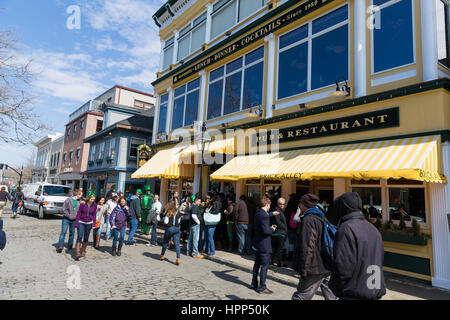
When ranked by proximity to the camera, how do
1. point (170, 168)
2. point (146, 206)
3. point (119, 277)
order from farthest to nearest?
point (170, 168) < point (146, 206) < point (119, 277)

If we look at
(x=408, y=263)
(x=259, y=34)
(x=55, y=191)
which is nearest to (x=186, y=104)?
(x=259, y=34)

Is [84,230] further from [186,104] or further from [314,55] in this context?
[186,104]

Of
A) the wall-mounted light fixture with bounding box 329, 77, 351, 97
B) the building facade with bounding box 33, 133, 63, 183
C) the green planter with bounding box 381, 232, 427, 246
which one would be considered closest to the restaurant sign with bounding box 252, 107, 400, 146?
the wall-mounted light fixture with bounding box 329, 77, 351, 97

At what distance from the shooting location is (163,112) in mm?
18500

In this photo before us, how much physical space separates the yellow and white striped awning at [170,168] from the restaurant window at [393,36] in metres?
9.47

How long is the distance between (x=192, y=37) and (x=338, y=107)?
11.2 meters

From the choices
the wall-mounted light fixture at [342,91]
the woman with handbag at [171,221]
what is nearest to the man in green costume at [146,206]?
the woman with handbag at [171,221]

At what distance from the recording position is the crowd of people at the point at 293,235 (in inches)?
110

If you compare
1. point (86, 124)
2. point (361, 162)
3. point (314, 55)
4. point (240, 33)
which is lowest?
point (361, 162)

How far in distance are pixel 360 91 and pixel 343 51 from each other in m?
1.63

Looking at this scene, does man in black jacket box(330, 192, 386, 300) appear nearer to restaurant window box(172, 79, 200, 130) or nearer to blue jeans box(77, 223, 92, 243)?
blue jeans box(77, 223, 92, 243)

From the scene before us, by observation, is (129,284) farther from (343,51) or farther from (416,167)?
(343,51)

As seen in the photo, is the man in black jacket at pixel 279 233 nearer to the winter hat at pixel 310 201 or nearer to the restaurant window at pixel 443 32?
the winter hat at pixel 310 201

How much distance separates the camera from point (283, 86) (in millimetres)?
10695
